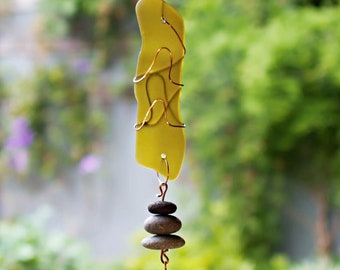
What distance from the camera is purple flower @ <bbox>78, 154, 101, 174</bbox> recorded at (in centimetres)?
245

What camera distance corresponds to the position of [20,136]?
2.51m

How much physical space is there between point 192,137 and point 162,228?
5.00 feet

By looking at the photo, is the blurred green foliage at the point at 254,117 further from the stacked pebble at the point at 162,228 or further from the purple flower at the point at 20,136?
the stacked pebble at the point at 162,228

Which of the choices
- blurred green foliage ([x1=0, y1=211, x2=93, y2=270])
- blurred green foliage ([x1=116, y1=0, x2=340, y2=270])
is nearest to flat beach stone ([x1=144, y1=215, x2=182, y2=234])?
blurred green foliage ([x1=0, y1=211, x2=93, y2=270])

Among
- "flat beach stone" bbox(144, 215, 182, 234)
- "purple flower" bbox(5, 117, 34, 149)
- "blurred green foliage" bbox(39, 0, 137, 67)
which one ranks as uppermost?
"blurred green foliage" bbox(39, 0, 137, 67)

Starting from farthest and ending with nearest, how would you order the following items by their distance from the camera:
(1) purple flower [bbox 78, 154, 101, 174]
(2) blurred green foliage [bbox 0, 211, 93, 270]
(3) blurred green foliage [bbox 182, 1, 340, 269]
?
(1) purple flower [bbox 78, 154, 101, 174]
(3) blurred green foliage [bbox 182, 1, 340, 269]
(2) blurred green foliage [bbox 0, 211, 93, 270]

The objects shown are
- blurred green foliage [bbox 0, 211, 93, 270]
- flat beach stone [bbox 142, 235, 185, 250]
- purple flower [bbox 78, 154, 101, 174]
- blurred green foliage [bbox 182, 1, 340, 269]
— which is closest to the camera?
flat beach stone [bbox 142, 235, 185, 250]

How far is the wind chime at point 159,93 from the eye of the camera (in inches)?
29.8

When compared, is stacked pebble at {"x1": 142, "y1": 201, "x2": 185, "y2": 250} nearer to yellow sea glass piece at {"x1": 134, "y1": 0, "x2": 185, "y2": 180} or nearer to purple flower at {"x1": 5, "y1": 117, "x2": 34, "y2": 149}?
yellow sea glass piece at {"x1": 134, "y1": 0, "x2": 185, "y2": 180}

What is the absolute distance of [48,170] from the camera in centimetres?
253

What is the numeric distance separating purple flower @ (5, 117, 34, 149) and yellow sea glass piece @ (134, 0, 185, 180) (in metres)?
1.83

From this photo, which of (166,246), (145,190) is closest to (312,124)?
(145,190)

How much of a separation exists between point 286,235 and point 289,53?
711 mm

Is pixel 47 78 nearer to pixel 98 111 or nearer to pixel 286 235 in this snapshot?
pixel 98 111
